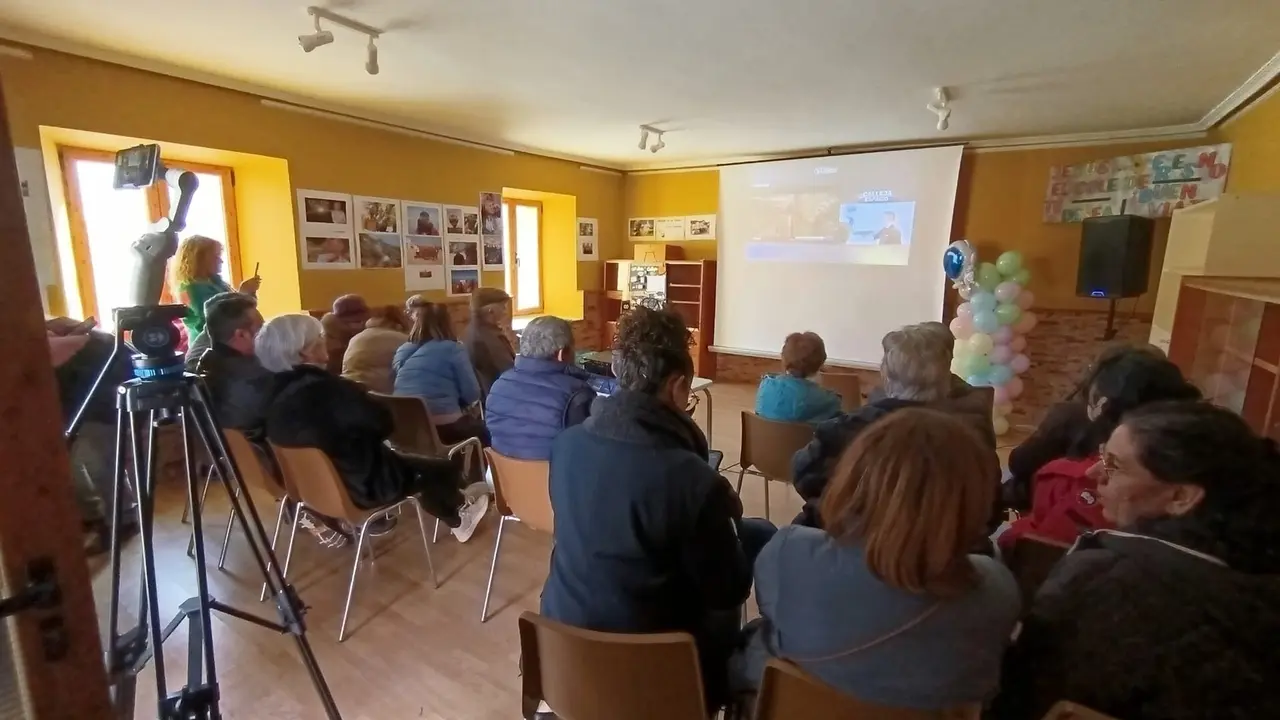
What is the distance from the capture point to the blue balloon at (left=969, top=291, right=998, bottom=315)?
15.6 feet

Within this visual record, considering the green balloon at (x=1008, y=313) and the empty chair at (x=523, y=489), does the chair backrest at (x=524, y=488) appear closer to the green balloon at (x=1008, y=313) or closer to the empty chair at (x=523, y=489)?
the empty chair at (x=523, y=489)

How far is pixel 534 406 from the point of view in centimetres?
223

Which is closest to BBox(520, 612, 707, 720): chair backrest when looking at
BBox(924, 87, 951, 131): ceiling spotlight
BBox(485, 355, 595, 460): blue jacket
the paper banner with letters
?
BBox(485, 355, 595, 460): blue jacket

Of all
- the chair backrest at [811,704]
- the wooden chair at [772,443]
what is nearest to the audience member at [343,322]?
the wooden chair at [772,443]

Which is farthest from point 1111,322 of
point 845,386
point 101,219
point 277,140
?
point 101,219

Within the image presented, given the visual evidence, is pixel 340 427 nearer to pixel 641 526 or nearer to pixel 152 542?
pixel 152 542

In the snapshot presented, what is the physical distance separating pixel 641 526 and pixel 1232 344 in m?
3.38

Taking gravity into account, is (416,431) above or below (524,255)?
below

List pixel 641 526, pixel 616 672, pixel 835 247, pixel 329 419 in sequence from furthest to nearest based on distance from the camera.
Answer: pixel 835 247 < pixel 329 419 < pixel 641 526 < pixel 616 672

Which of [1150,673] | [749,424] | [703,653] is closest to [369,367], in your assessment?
[749,424]

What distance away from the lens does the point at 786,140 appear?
527 cm

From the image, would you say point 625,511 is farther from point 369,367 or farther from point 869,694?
point 369,367

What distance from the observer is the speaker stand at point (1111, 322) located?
4545 millimetres

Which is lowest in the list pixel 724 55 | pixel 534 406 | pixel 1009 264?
pixel 534 406
